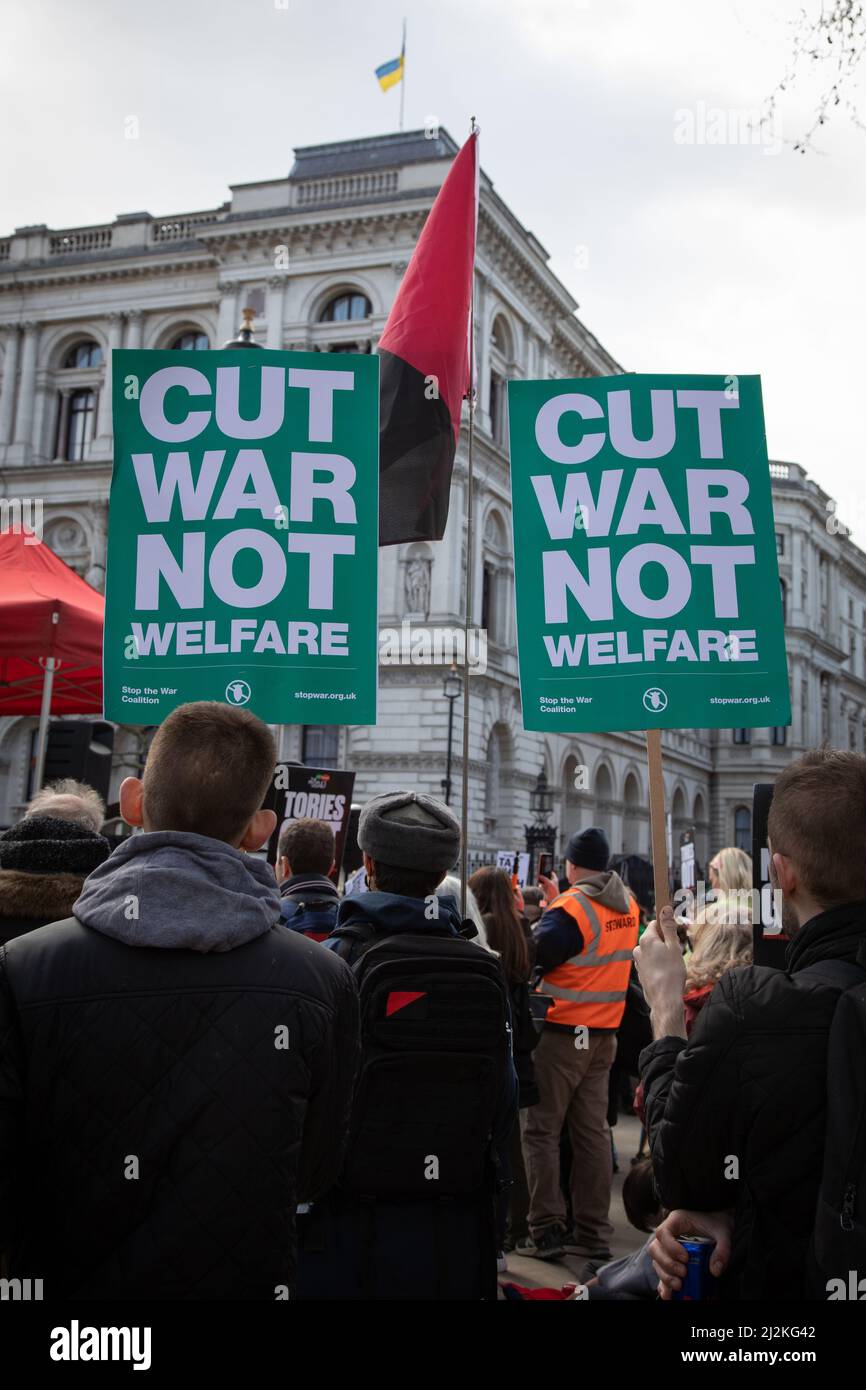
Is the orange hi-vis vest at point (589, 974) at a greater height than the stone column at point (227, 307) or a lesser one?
lesser

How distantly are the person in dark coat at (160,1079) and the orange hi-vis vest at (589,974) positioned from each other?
3937 millimetres

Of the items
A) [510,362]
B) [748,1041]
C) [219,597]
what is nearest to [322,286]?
[510,362]

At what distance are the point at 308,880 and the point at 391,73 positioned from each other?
105 feet

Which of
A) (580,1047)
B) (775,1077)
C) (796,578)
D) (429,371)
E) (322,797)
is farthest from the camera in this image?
(796,578)

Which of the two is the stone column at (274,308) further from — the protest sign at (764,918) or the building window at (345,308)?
the protest sign at (764,918)

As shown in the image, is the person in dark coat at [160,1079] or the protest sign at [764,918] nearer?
the person in dark coat at [160,1079]


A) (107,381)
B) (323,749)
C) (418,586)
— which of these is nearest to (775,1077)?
(323,749)

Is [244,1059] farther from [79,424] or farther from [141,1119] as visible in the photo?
[79,424]

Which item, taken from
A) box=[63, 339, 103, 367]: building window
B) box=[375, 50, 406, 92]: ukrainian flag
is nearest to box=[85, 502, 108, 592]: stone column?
box=[63, 339, 103, 367]: building window

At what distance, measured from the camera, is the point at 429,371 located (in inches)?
201

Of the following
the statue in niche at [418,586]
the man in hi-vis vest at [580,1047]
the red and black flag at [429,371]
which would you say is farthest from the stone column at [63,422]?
the man in hi-vis vest at [580,1047]

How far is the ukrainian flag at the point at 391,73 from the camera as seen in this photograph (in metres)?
31.4

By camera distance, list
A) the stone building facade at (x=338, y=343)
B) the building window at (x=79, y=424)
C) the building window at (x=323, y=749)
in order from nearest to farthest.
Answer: the building window at (x=323, y=749) → the stone building facade at (x=338, y=343) → the building window at (x=79, y=424)
